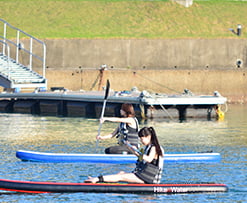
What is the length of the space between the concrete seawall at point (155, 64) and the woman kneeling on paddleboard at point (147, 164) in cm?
3624

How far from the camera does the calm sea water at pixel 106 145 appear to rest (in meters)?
16.6

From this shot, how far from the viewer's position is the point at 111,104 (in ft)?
131

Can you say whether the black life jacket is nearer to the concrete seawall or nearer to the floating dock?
the floating dock

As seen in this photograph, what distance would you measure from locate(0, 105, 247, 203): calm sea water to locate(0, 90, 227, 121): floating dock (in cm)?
126

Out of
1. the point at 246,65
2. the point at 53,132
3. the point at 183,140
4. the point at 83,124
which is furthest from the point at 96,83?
the point at 183,140

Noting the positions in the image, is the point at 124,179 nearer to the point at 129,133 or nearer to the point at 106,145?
the point at 129,133

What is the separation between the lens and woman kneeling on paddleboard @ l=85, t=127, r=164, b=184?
15.9m

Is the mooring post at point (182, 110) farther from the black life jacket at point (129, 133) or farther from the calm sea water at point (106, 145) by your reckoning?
the black life jacket at point (129, 133)

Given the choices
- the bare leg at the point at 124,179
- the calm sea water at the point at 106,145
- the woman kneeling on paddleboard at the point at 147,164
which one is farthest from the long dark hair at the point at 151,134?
the calm sea water at the point at 106,145

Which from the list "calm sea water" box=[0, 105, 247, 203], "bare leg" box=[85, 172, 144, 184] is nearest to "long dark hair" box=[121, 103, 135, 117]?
"calm sea water" box=[0, 105, 247, 203]

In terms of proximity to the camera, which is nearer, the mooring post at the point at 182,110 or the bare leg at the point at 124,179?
the bare leg at the point at 124,179

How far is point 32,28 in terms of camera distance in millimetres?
57938

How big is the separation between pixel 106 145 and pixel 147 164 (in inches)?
400

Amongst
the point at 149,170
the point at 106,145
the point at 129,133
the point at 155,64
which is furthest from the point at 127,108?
the point at 155,64
